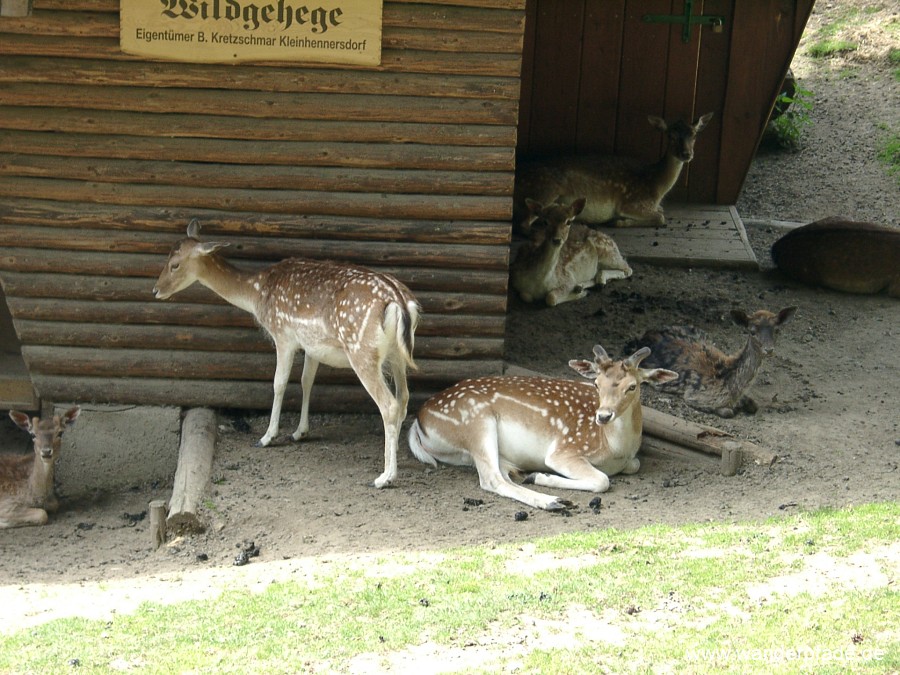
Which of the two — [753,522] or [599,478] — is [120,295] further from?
[753,522]

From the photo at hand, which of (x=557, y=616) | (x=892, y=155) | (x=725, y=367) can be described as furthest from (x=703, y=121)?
(x=557, y=616)

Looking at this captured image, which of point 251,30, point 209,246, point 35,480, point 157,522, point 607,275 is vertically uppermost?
point 251,30

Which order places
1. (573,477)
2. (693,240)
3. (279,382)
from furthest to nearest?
1. (693,240)
2. (279,382)
3. (573,477)

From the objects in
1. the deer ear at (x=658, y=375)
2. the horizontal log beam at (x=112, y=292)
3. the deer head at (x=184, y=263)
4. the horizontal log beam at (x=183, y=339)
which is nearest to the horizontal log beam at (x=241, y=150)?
the deer head at (x=184, y=263)

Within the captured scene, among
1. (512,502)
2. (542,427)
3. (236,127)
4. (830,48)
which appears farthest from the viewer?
(830,48)

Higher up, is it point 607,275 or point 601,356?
point 601,356

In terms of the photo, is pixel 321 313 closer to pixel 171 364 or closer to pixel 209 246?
pixel 209 246

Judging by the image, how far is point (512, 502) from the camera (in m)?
Result: 7.49

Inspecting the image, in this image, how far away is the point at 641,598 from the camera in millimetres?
5750

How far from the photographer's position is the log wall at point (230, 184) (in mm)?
8086

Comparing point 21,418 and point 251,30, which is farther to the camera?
point 21,418

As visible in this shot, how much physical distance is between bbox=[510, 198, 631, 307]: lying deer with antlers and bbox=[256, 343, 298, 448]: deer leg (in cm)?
307

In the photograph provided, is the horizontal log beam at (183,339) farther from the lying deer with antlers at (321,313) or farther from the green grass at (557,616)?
the green grass at (557,616)

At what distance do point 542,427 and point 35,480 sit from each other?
340 cm
